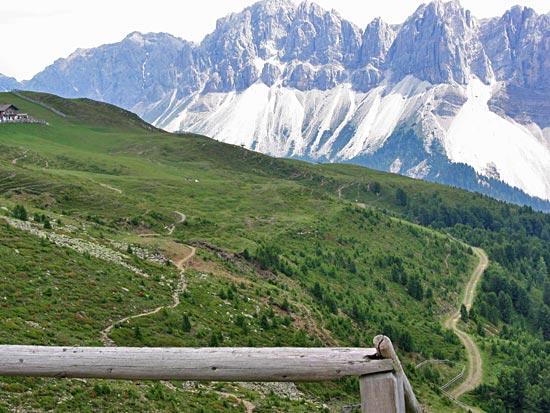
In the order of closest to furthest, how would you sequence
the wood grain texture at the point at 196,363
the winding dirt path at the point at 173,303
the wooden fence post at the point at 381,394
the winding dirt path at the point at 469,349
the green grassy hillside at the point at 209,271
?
the wooden fence post at the point at 381,394 < the wood grain texture at the point at 196,363 < the green grassy hillside at the point at 209,271 < the winding dirt path at the point at 173,303 < the winding dirt path at the point at 469,349

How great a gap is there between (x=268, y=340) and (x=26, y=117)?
164 metres

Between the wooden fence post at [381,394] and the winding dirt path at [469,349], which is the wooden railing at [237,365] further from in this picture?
the winding dirt path at [469,349]

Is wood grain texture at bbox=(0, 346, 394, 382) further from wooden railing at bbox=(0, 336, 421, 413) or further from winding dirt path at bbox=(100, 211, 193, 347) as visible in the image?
winding dirt path at bbox=(100, 211, 193, 347)

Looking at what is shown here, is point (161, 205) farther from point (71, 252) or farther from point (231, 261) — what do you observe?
point (71, 252)

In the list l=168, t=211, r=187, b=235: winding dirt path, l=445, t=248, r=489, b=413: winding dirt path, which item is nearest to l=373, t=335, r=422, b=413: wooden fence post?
l=445, t=248, r=489, b=413: winding dirt path

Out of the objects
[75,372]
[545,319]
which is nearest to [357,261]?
[545,319]

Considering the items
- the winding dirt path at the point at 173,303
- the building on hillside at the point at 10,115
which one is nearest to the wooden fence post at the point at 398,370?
the winding dirt path at the point at 173,303

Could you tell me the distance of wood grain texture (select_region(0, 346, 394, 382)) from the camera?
7.05 metres

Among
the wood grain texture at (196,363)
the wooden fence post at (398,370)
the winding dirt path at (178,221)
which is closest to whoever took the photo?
the wooden fence post at (398,370)

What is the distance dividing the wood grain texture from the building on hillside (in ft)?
580

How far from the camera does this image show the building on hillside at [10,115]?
16425 cm

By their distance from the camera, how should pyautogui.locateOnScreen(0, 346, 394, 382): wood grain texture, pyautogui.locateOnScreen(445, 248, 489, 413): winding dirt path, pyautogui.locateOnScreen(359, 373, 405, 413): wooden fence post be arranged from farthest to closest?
pyautogui.locateOnScreen(445, 248, 489, 413): winding dirt path
pyautogui.locateOnScreen(0, 346, 394, 382): wood grain texture
pyautogui.locateOnScreen(359, 373, 405, 413): wooden fence post

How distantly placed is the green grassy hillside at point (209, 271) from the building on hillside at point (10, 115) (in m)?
5.75

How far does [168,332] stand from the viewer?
36219 millimetres
